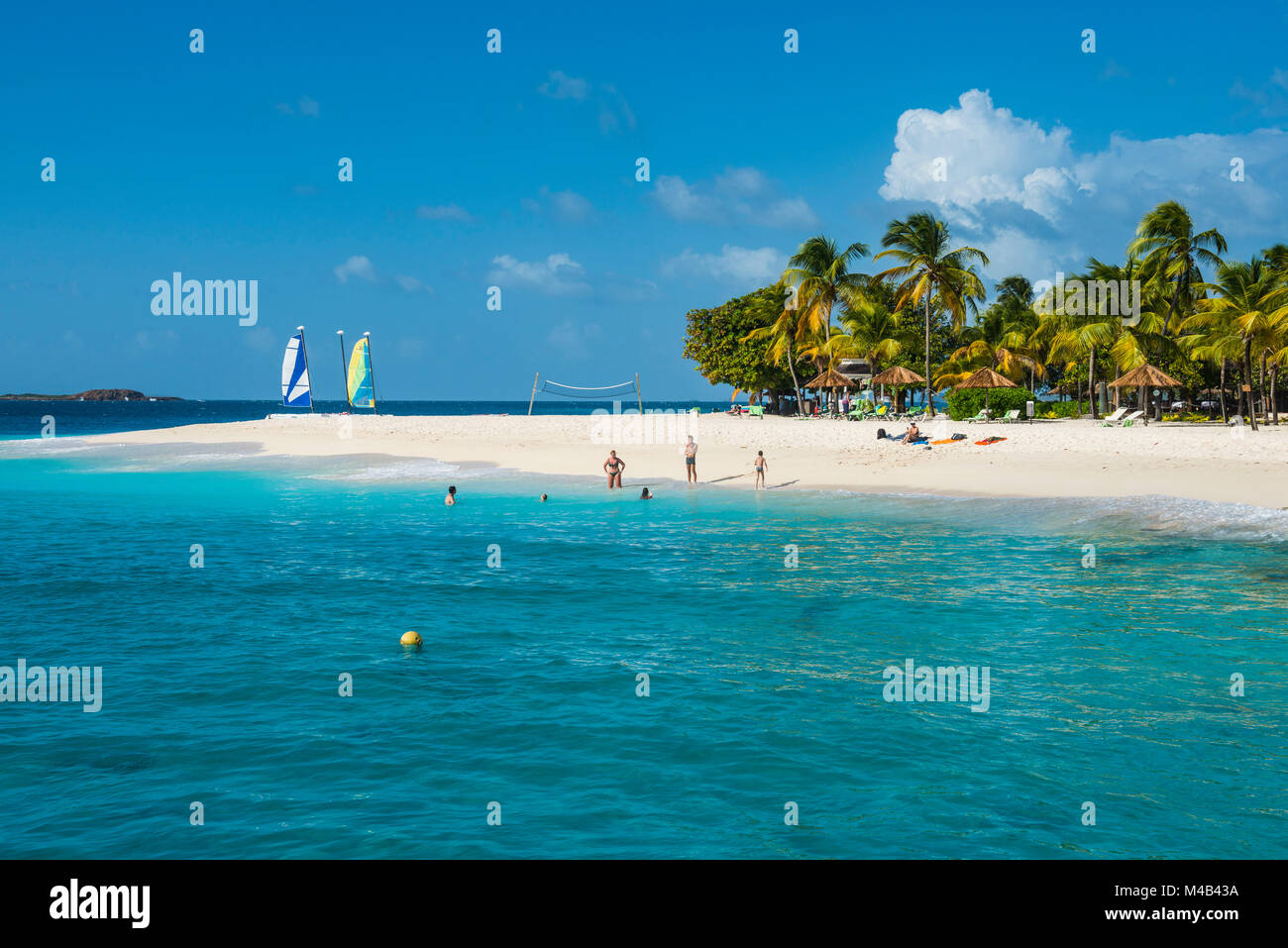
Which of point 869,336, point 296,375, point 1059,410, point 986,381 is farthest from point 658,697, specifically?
point 296,375

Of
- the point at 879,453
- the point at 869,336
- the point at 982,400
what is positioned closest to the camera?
the point at 879,453

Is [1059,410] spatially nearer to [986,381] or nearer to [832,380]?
[986,381]

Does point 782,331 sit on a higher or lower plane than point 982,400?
higher

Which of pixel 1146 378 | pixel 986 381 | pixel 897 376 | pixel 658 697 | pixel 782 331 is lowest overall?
pixel 658 697

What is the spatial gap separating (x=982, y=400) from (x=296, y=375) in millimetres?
55299

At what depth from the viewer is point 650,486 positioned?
3488 centimetres

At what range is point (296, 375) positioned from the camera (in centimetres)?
7488

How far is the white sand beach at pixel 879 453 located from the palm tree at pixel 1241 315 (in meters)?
6.54

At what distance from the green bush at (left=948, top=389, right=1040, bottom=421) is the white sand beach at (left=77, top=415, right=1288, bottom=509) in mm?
4500

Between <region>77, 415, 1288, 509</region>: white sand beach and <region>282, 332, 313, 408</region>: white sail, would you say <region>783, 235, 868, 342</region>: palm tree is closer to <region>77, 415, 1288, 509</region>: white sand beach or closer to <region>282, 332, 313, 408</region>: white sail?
<region>77, 415, 1288, 509</region>: white sand beach

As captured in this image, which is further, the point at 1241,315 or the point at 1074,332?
the point at 1074,332

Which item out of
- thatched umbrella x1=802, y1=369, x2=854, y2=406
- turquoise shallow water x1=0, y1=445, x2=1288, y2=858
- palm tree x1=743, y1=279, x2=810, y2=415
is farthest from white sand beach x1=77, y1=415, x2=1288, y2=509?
palm tree x1=743, y1=279, x2=810, y2=415
